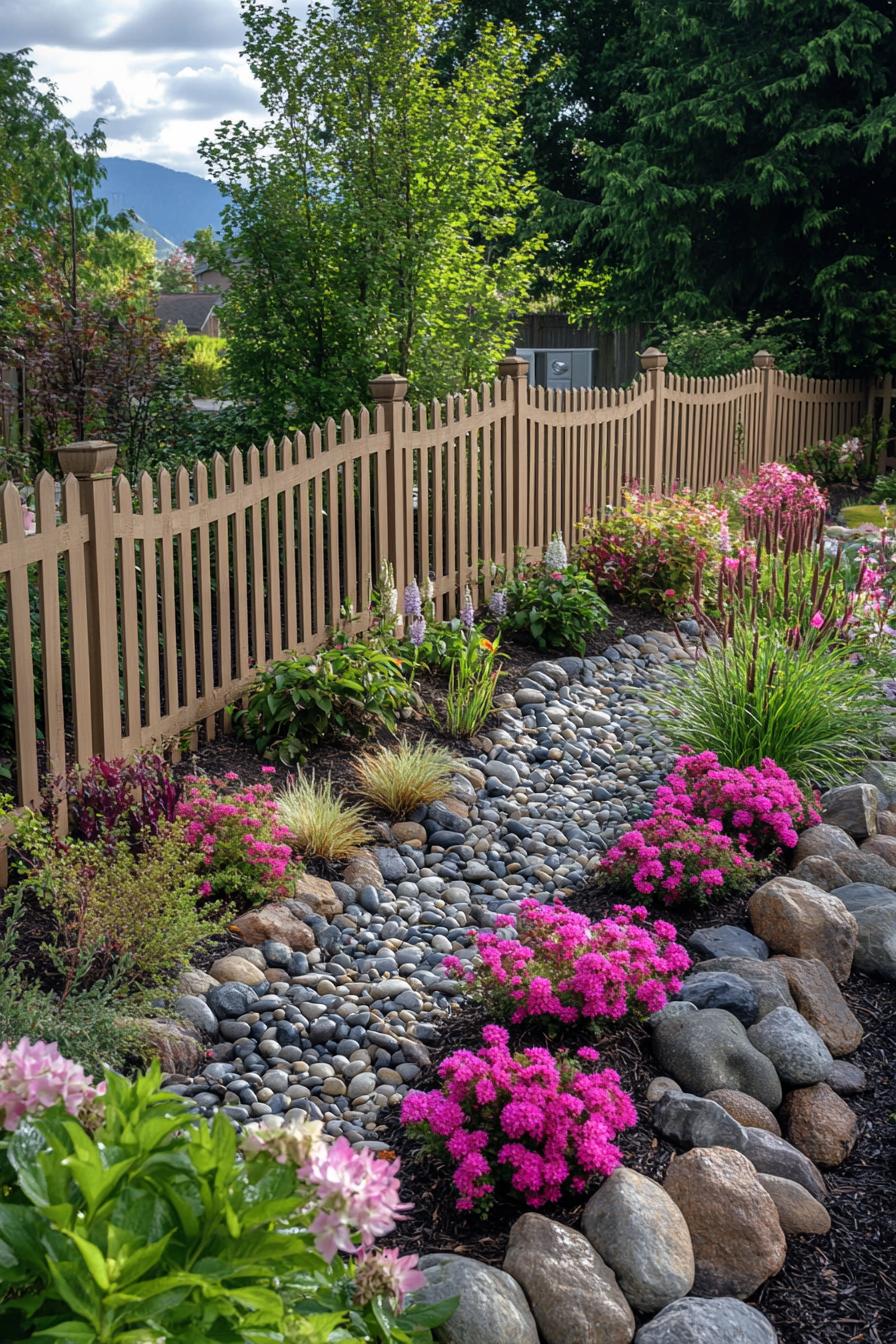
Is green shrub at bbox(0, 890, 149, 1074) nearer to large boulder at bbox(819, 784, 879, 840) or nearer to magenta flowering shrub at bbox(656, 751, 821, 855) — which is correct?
magenta flowering shrub at bbox(656, 751, 821, 855)

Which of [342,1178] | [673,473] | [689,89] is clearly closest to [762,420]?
[673,473]

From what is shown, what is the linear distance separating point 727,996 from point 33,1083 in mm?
2458

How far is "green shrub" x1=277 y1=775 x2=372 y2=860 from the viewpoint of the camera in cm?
493

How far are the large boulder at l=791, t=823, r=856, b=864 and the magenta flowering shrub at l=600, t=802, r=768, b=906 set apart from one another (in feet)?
0.85

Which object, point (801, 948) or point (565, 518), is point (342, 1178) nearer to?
point (801, 948)

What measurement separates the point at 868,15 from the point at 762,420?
6654 mm

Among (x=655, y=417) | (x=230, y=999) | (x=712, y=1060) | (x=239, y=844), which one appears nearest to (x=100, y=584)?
(x=239, y=844)

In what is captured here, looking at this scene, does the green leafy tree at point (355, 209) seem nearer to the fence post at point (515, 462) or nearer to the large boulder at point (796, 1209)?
the fence post at point (515, 462)

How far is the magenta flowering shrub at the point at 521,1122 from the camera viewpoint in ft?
9.43

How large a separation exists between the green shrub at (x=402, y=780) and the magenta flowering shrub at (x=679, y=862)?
3.21ft

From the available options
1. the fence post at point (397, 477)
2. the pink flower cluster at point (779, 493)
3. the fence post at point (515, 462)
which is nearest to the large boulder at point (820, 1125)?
the fence post at point (397, 477)

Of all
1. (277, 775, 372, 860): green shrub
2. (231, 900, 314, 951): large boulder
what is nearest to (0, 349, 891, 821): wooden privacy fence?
(277, 775, 372, 860): green shrub

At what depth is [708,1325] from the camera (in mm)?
2639

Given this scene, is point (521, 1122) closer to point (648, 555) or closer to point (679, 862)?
point (679, 862)
